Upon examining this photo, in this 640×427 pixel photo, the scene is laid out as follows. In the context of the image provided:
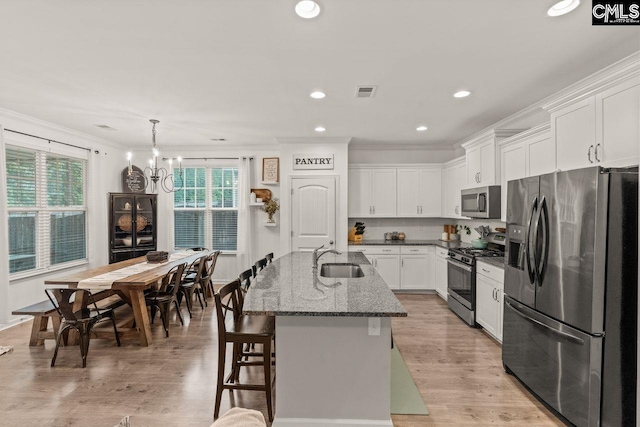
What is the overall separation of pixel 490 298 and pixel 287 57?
3.25 metres

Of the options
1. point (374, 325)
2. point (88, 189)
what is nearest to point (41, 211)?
point (88, 189)

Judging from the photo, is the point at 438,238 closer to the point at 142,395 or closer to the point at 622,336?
the point at 622,336

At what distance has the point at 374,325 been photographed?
2119 millimetres

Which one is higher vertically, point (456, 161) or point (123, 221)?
point (456, 161)

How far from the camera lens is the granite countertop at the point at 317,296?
6.52 feet

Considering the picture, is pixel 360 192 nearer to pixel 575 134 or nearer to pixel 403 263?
pixel 403 263

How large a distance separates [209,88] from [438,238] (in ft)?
15.6

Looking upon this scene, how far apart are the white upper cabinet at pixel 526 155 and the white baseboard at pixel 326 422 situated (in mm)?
2650

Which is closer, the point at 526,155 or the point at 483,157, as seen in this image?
the point at 526,155

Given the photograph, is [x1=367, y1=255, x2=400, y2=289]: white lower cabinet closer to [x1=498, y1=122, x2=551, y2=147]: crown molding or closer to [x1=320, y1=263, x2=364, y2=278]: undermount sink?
[x1=320, y1=263, x2=364, y2=278]: undermount sink

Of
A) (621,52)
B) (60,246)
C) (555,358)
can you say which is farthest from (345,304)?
(60,246)

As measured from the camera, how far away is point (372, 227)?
20.5 feet

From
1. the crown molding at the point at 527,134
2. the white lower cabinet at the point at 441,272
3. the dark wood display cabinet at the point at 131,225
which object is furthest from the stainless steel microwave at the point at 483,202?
the dark wood display cabinet at the point at 131,225

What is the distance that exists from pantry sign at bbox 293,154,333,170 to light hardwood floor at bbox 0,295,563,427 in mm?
2893
